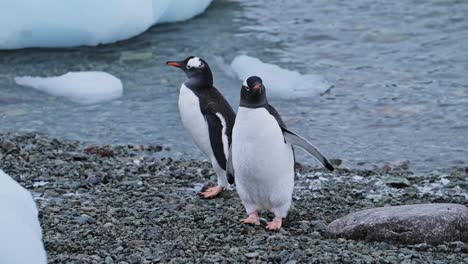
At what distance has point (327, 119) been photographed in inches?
305

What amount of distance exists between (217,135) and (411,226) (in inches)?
56.9

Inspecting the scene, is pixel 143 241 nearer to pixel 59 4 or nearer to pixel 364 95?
pixel 364 95

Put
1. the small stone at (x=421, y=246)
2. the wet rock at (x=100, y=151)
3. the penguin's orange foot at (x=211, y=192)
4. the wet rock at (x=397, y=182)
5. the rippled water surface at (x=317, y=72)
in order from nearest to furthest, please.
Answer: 1. the small stone at (x=421, y=246)
2. the penguin's orange foot at (x=211, y=192)
3. the wet rock at (x=397, y=182)
4. the wet rock at (x=100, y=151)
5. the rippled water surface at (x=317, y=72)

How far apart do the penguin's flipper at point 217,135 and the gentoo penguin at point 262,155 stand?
1.85 ft

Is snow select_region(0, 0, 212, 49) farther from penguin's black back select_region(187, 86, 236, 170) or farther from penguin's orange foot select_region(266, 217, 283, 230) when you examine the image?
penguin's orange foot select_region(266, 217, 283, 230)

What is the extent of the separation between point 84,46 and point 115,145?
2.87 meters

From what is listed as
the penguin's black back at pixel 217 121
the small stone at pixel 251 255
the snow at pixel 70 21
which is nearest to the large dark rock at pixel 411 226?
the small stone at pixel 251 255

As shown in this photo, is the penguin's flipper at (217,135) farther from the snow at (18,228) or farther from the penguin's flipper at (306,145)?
the snow at (18,228)

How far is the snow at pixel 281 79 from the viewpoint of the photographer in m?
8.42

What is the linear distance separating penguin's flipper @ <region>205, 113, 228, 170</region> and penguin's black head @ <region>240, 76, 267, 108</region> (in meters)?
0.81

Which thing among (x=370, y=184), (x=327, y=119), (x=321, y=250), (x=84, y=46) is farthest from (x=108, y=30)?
(x=321, y=250)

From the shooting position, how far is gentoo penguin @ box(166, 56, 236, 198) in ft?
17.6

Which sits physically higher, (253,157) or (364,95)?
(253,157)

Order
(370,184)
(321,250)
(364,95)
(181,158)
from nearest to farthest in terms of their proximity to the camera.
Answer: (321,250) < (370,184) < (181,158) < (364,95)
